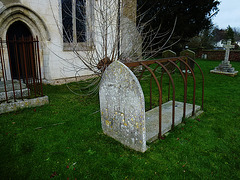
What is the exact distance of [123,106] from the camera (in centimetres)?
312

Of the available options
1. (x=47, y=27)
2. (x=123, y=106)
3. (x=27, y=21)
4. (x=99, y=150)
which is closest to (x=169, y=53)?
(x=47, y=27)

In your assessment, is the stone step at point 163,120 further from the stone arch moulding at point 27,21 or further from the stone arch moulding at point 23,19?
the stone arch moulding at point 23,19

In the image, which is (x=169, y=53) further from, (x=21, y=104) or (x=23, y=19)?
(x=21, y=104)

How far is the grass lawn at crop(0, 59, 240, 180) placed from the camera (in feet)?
8.84

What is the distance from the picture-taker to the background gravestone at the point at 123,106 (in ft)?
9.50

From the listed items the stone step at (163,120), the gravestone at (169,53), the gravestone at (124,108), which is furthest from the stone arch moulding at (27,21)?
the gravestone at (169,53)

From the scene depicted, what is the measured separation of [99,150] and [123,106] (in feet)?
2.95

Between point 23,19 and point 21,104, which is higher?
point 23,19

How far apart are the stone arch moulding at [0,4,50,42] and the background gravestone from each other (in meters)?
5.14

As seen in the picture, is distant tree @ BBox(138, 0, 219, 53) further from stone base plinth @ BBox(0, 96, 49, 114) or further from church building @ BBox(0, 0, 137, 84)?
stone base plinth @ BBox(0, 96, 49, 114)

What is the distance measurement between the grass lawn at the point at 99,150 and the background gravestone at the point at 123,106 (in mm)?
225

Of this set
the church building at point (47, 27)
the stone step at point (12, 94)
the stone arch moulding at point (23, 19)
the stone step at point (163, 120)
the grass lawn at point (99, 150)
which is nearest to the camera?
the grass lawn at point (99, 150)

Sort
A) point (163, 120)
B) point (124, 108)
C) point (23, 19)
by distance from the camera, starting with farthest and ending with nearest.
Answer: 1. point (23, 19)
2. point (163, 120)
3. point (124, 108)

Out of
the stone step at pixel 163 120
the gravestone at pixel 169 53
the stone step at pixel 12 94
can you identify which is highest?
the gravestone at pixel 169 53
